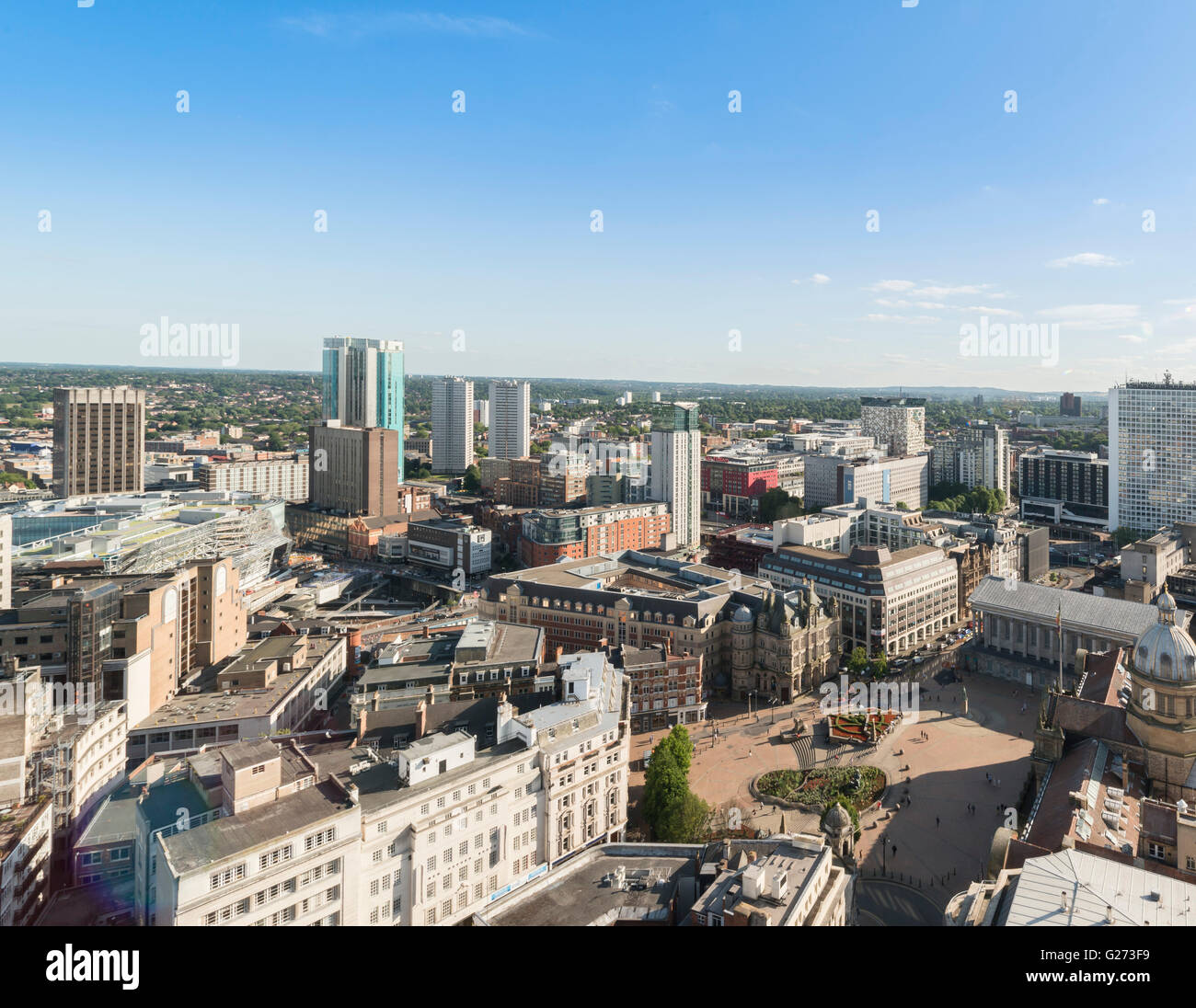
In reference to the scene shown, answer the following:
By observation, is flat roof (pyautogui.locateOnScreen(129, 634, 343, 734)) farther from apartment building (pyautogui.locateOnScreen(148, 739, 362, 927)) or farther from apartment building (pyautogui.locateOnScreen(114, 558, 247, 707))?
apartment building (pyautogui.locateOnScreen(148, 739, 362, 927))

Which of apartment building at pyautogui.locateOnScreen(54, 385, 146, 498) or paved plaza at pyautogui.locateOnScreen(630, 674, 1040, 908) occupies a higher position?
apartment building at pyautogui.locateOnScreen(54, 385, 146, 498)

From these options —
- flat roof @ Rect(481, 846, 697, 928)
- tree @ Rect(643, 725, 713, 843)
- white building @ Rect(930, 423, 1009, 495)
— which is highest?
white building @ Rect(930, 423, 1009, 495)

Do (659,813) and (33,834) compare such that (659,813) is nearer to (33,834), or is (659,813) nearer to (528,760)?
(528,760)

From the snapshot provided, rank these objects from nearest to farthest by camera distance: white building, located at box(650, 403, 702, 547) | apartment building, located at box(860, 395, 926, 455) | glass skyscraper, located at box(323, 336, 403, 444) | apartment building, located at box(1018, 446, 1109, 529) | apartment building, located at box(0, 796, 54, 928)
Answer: apartment building, located at box(0, 796, 54, 928)
white building, located at box(650, 403, 702, 547)
apartment building, located at box(1018, 446, 1109, 529)
glass skyscraper, located at box(323, 336, 403, 444)
apartment building, located at box(860, 395, 926, 455)

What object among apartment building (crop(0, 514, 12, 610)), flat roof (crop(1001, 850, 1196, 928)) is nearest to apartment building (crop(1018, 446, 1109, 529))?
flat roof (crop(1001, 850, 1196, 928))

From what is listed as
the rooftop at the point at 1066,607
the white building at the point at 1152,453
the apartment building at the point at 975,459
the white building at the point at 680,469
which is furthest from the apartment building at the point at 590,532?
the apartment building at the point at 975,459
